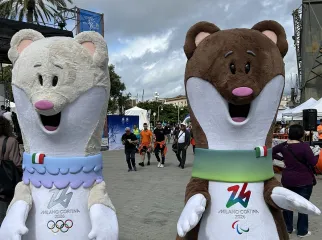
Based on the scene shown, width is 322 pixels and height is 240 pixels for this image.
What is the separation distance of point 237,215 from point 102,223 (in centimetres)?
109

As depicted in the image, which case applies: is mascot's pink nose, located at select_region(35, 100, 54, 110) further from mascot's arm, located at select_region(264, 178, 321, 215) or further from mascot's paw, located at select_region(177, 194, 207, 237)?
mascot's arm, located at select_region(264, 178, 321, 215)

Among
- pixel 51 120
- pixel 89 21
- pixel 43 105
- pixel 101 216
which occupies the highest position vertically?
pixel 89 21

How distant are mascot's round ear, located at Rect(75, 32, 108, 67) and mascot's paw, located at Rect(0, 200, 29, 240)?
1.38m

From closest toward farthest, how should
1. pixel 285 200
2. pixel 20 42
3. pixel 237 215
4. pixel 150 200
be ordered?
pixel 285 200 < pixel 237 215 < pixel 20 42 < pixel 150 200

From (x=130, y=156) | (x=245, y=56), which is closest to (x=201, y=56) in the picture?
(x=245, y=56)

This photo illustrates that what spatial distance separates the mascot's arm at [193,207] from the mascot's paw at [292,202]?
1.80 ft

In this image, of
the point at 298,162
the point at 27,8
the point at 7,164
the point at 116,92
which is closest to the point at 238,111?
the point at 298,162

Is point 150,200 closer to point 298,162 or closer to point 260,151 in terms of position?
point 298,162

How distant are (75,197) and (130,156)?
8507 mm

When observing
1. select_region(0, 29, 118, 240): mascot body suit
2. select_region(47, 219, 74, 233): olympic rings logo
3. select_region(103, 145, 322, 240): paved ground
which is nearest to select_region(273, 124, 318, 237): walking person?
select_region(103, 145, 322, 240): paved ground

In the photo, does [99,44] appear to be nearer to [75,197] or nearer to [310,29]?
[75,197]

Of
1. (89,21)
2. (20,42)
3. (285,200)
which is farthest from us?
(89,21)

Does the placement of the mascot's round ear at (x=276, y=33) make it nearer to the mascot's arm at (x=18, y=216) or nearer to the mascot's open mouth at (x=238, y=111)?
the mascot's open mouth at (x=238, y=111)

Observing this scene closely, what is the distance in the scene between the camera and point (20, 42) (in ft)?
11.6
